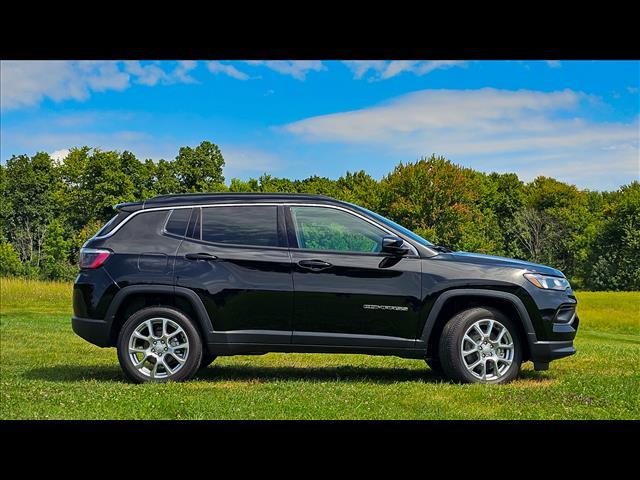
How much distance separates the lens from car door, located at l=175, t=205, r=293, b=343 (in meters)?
7.88

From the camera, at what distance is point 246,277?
26.0ft

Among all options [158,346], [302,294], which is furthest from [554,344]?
[158,346]

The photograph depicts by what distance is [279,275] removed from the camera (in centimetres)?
789

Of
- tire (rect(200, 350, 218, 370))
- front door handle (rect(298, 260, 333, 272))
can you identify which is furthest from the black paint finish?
tire (rect(200, 350, 218, 370))

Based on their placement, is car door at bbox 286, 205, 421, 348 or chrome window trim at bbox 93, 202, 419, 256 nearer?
car door at bbox 286, 205, 421, 348

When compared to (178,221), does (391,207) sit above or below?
above

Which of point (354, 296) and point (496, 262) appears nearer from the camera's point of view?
point (354, 296)

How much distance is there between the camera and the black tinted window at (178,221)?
323 inches

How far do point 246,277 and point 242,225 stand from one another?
0.60 m

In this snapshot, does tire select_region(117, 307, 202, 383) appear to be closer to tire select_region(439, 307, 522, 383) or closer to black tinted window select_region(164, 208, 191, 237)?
black tinted window select_region(164, 208, 191, 237)

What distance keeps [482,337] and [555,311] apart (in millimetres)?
923

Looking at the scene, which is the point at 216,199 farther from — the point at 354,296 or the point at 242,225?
the point at 354,296

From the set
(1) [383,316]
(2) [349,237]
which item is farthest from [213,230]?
(1) [383,316]

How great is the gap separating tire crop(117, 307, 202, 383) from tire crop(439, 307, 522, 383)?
269cm
